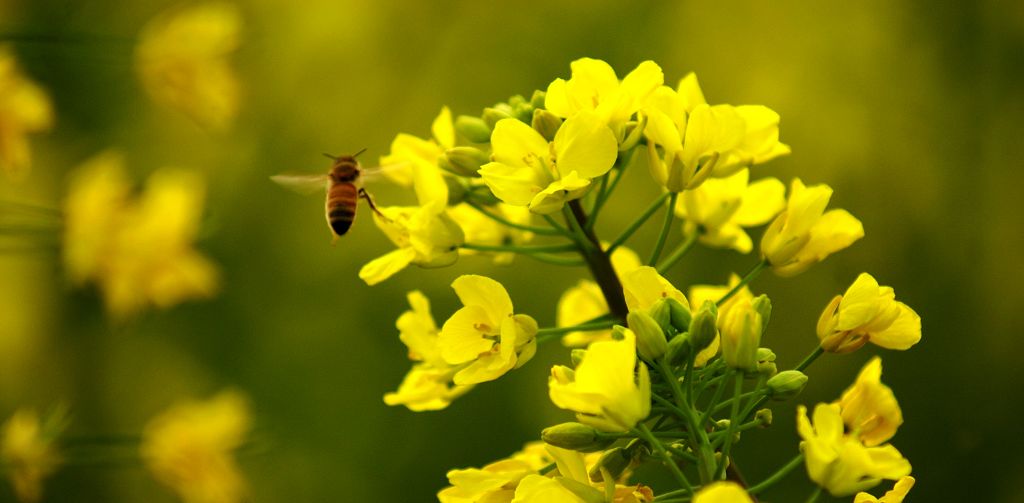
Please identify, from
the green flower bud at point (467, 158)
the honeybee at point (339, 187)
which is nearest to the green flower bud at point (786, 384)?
the green flower bud at point (467, 158)

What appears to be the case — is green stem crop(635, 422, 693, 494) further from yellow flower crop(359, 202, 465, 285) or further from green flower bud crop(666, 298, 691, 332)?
yellow flower crop(359, 202, 465, 285)

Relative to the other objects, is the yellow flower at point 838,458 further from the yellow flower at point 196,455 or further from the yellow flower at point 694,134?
the yellow flower at point 196,455

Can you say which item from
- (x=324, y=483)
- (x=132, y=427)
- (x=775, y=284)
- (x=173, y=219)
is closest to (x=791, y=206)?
(x=173, y=219)

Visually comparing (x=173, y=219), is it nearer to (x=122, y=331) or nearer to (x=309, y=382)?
(x=309, y=382)

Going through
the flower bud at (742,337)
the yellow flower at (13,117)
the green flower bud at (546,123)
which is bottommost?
the flower bud at (742,337)

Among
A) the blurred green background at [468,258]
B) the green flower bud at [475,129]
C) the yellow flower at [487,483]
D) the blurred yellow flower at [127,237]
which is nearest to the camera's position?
the yellow flower at [487,483]
